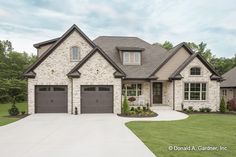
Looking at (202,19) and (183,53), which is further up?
(202,19)

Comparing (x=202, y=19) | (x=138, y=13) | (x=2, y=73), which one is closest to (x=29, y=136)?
(x=138, y=13)

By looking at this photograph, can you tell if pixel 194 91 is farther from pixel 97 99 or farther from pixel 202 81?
pixel 97 99

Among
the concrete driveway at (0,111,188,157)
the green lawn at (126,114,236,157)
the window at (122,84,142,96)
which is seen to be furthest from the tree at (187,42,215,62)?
the concrete driveway at (0,111,188,157)

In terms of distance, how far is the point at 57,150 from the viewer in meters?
8.27

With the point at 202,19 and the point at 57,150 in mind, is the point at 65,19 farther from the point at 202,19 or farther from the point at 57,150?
the point at 57,150

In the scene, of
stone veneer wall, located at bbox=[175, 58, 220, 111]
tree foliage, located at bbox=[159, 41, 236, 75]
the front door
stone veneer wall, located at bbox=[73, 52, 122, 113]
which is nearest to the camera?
stone veneer wall, located at bbox=[73, 52, 122, 113]

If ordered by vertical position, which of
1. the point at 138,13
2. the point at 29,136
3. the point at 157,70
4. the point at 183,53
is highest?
the point at 138,13

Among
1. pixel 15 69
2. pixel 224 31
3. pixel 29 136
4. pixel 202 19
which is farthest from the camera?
pixel 15 69

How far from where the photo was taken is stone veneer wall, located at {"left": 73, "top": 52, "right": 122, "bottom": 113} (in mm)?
19641

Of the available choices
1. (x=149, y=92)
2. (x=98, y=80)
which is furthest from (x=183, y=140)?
(x=149, y=92)

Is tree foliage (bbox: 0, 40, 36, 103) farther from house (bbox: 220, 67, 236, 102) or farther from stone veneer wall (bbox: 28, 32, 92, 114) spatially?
house (bbox: 220, 67, 236, 102)

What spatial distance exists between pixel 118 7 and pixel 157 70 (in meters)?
7.59

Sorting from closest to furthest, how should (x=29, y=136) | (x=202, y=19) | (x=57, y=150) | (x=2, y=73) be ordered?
1. (x=57, y=150)
2. (x=29, y=136)
3. (x=202, y=19)
4. (x=2, y=73)

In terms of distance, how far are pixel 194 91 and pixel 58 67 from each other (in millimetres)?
13387
